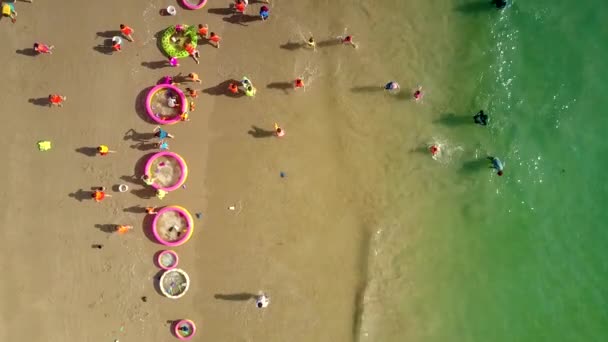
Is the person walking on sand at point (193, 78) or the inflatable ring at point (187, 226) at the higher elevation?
the person walking on sand at point (193, 78)

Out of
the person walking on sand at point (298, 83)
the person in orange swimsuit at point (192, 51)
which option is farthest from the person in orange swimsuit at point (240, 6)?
the person walking on sand at point (298, 83)

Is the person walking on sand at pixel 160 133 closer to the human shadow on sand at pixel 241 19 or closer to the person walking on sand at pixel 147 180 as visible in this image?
the person walking on sand at pixel 147 180

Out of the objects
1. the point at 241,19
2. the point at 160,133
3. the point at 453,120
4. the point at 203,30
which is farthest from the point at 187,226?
the point at 453,120

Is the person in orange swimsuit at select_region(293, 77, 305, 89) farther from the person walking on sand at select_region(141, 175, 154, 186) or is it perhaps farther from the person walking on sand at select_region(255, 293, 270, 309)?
the person walking on sand at select_region(255, 293, 270, 309)

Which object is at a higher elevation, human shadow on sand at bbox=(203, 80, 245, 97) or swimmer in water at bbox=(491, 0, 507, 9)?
swimmer in water at bbox=(491, 0, 507, 9)

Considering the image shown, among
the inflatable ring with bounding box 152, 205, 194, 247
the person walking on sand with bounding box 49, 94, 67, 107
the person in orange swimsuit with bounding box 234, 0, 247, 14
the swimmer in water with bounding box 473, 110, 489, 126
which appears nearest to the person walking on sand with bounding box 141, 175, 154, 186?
the inflatable ring with bounding box 152, 205, 194, 247

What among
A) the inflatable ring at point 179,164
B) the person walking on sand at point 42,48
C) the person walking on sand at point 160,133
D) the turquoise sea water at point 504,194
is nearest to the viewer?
the person walking on sand at point 42,48

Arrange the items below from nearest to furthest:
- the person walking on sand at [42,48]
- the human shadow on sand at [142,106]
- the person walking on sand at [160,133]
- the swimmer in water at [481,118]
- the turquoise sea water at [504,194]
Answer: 1. the person walking on sand at [42,48]
2. the person walking on sand at [160,133]
3. the human shadow on sand at [142,106]
4. the swimmer in water at [481,118]
5. the turquoise sea water at [504,194]
